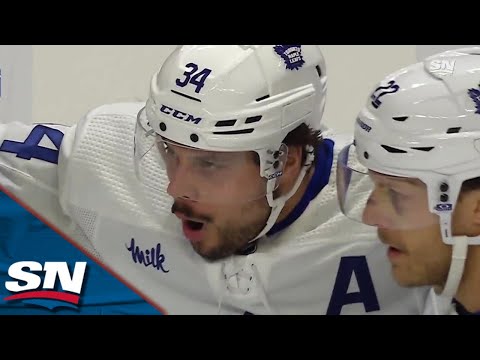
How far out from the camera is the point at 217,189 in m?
2.10

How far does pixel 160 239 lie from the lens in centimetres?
223

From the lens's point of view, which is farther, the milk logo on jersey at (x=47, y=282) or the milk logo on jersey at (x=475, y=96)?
the milk logo on jersey at (x=47, y=282)

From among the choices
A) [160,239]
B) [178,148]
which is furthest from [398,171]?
[160,239]

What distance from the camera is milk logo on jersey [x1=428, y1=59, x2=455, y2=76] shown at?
73.4 inches

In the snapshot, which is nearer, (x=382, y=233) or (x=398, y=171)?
(x=398, y=171)

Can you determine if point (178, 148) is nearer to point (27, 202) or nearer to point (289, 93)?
point (289, 93)

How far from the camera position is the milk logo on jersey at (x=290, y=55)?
200 centimetres

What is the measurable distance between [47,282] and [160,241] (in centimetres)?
27

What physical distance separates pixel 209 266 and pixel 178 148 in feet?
1.04

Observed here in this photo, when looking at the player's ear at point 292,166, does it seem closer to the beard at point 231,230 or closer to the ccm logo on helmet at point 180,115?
the beard at point 231,230

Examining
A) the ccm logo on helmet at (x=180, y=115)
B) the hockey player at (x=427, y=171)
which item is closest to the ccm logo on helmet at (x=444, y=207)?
the hockey player at (x=427, y=171)

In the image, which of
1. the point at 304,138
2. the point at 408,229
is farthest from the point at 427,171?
the point at 304,138

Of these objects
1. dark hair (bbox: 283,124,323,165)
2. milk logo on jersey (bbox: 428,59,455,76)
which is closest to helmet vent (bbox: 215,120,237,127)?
dark hair (bbox: 283,124,323,165)

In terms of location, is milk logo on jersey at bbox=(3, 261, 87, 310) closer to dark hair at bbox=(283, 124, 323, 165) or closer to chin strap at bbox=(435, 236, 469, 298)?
dark hair at bbox=(283, 124, 323, 165)
